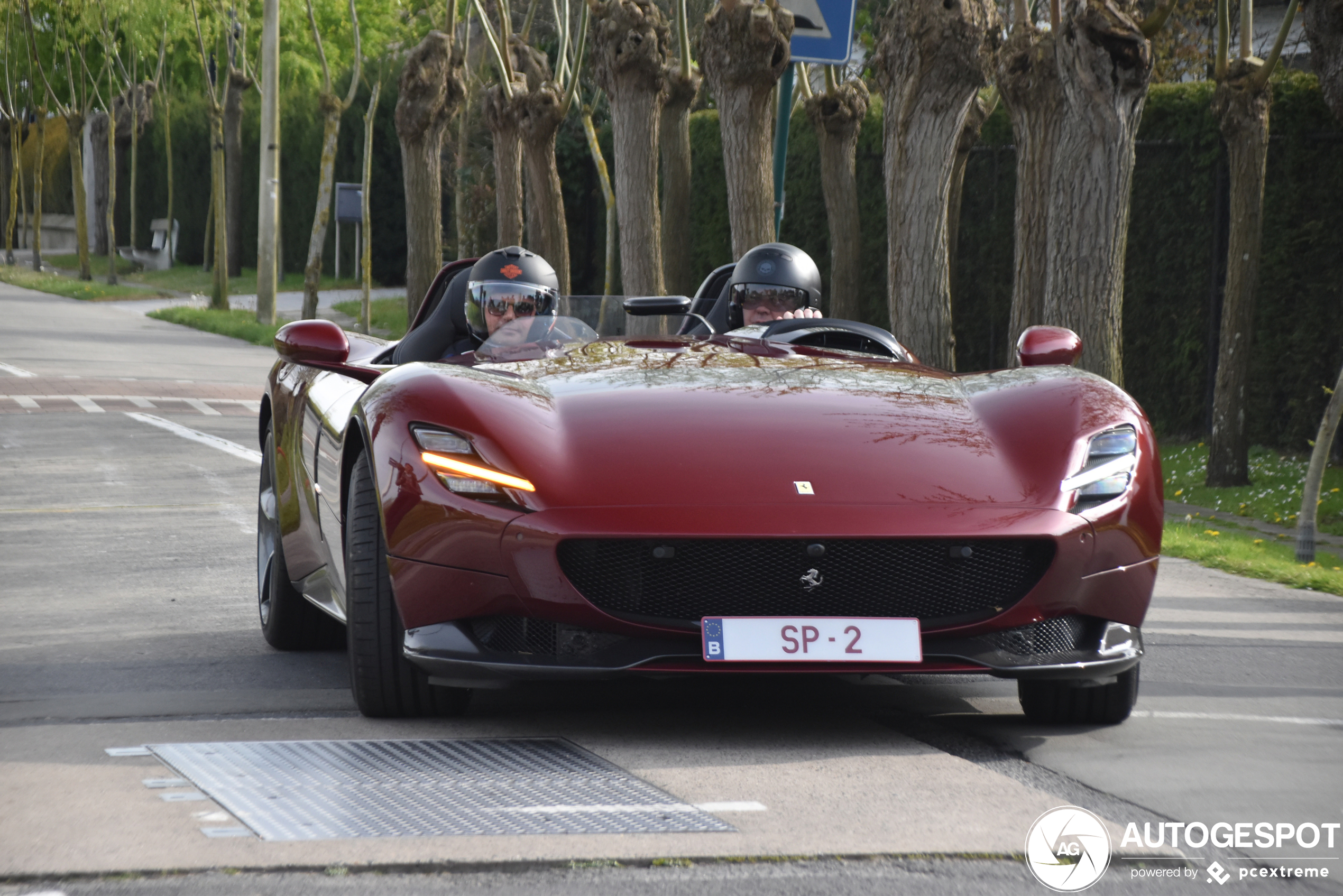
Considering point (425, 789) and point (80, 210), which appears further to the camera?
point (80, 210)

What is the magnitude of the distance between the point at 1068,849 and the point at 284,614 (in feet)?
10.5

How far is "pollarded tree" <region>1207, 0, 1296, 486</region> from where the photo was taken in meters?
12.9

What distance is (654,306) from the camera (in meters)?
6.15

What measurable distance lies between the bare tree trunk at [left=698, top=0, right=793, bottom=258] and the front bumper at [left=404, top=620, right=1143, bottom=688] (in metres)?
10.8

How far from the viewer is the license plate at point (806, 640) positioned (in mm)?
4062

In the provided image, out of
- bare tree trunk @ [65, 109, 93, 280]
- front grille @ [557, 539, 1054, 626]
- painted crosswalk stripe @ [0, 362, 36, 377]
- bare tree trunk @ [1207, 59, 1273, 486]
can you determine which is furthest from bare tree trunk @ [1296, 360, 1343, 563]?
bare tree trunk @ [65, 109, 93, 280]

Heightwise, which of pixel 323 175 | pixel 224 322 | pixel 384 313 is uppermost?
pixel 323 175

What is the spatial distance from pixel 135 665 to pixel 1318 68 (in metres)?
9.51

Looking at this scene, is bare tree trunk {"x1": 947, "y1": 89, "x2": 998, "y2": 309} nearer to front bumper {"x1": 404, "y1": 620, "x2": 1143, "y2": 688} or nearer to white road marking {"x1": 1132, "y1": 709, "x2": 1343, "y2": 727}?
white road marking {"x1": 1132, "y1": 709, "x2": 1343, "y2": 727}

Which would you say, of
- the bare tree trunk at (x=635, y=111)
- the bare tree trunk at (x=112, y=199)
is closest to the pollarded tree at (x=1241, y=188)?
the bare tree trunk at (x=635, y=111)

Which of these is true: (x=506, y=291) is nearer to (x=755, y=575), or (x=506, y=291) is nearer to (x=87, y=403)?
(x=755, y=575)

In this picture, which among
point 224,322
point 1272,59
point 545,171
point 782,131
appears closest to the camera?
point 1272,59

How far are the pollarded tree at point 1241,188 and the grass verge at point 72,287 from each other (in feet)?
99.4

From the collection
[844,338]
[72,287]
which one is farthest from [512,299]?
[72,287]
